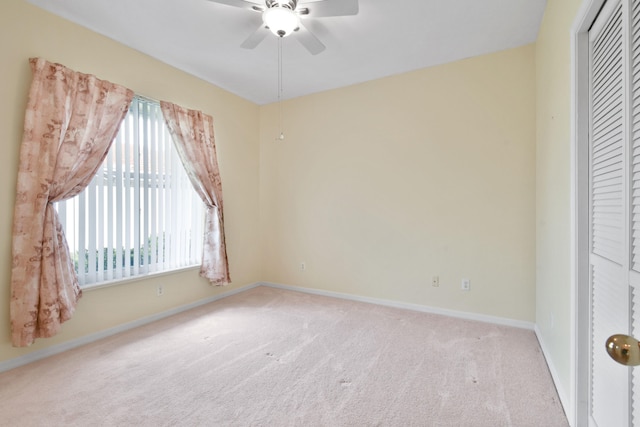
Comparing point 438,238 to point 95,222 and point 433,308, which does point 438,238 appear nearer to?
point 433,308

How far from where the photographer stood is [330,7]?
2008 mm

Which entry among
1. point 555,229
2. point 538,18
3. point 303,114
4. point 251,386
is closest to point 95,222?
point 251,386

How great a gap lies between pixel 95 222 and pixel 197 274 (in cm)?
126

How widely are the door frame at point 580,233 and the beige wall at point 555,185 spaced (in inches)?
4.5

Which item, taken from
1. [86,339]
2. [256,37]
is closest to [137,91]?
[256,37]

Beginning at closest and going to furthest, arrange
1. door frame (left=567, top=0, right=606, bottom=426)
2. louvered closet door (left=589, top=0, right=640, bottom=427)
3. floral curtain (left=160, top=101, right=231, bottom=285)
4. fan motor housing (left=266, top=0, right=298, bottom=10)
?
1. louvered closet door (left=589, top=0, right=640, bottom=427)
2. door frame (left=567, top=0, right=606, bottom=426)
3. fan motor housing (left=266, top=0, right=298, bottom=10)
4. floral curtain (left=160, top=101, right=231, bottom=285)

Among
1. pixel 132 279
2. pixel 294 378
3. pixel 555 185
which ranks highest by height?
pixel 555 185

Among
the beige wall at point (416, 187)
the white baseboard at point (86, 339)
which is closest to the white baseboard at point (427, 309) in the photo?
the beige wall at point (416, 187)

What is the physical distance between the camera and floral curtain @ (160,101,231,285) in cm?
330

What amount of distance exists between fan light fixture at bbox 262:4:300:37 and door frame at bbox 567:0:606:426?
1660 millimetres

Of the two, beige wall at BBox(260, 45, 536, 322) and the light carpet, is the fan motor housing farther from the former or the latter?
the light carpet

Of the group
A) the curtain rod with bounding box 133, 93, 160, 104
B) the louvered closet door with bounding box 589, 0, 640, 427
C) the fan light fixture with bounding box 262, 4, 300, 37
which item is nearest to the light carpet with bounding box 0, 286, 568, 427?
the louvered closet door with bounding box 589, 0, 640, 427

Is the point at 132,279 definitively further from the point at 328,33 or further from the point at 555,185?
the point at 555,185

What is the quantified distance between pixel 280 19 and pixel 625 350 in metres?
2.37
